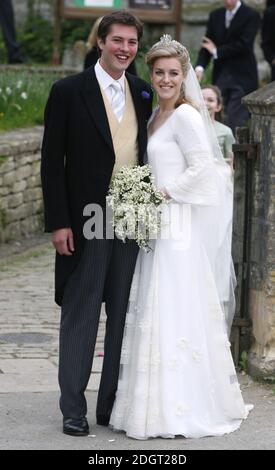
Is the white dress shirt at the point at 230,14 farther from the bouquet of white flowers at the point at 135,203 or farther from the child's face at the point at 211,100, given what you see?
the bouquet of white flowers at the point at 135,203

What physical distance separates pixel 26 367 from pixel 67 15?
9480 mm

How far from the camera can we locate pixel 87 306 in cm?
615

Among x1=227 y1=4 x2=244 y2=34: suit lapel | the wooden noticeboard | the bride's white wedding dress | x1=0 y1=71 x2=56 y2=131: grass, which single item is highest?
the wooden noticeboard

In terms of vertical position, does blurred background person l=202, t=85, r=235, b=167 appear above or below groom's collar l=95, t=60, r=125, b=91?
below

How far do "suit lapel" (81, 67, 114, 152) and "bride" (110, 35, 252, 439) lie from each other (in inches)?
10.1

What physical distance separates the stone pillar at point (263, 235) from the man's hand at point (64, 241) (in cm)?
140

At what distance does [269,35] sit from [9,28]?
4667 millimetres

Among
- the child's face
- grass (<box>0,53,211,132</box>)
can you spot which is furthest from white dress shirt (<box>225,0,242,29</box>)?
the child's face

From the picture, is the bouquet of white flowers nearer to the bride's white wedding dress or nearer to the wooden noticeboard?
the bride's white wedding dress

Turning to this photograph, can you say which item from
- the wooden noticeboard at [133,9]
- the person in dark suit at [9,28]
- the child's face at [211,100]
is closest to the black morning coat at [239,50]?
the child's face at [211,100]

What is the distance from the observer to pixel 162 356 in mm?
6129

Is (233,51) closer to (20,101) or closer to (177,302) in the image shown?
(20,101)

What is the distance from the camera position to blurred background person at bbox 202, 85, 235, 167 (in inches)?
372

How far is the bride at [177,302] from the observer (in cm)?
611
